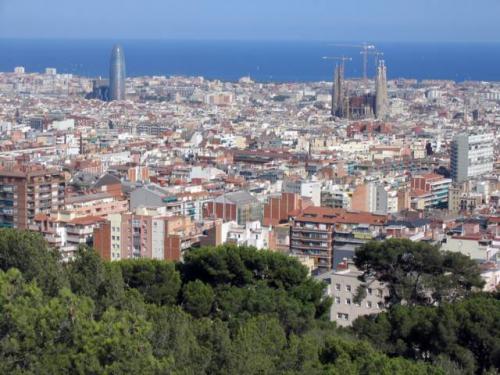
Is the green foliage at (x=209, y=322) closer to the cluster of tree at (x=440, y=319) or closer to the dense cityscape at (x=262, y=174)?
Result: the cluster of tree at (x=440, y=319)

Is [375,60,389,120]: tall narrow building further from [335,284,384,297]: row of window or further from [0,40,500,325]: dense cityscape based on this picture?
[335,284,384,297]: row of window

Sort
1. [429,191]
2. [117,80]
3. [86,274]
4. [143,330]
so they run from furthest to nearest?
[117,80] → [429,191] → [86,274] → [143,330]

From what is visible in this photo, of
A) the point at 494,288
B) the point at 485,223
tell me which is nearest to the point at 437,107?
the point at 485,223

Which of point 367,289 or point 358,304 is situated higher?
point 367,289

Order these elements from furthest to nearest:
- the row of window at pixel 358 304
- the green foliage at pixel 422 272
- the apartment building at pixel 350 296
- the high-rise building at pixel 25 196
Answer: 1. the high-rise building at pixel 25 196
2. the apartment building at pixel 350 296
3. the row of window at pixel 358 304
4. the green foliage at pixel 422 272

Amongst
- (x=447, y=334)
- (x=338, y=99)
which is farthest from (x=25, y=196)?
(x=338, y=99)

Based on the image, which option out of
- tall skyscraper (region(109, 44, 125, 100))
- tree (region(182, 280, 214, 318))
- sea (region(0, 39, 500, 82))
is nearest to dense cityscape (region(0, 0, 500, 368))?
tree (region(182, 280, 214, 318))

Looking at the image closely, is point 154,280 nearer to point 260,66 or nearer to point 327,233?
point 327,233

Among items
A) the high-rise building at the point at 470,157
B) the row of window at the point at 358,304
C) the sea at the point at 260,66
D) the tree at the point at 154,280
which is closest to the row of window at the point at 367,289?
the row of window at the point at 358,304
